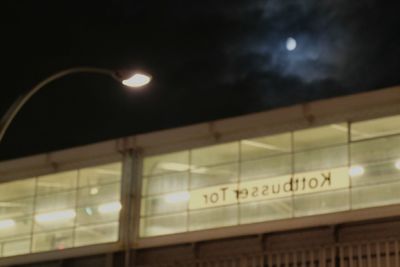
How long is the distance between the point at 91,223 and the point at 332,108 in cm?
903

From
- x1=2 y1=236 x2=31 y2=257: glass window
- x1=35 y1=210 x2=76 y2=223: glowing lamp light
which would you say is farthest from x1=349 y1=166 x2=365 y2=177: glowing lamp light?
x1=2 y1=236 x2=31 y2=257: glass window

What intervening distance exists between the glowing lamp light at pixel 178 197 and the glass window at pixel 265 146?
2.17 metres

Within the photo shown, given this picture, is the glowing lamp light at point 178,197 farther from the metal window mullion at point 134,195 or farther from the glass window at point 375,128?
the glass window at point 375,128

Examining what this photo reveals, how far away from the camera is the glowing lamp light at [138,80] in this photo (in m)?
18.1

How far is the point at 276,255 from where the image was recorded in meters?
25.1

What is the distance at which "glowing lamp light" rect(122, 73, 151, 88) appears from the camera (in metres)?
18.1

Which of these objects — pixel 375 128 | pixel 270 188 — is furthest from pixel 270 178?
pixel 375 128

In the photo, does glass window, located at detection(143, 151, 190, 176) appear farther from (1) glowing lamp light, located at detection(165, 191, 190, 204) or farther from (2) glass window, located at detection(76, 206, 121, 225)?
(2) glass window, located at detection(76, 206, 121, 225)

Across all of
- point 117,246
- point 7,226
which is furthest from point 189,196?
point 7,226

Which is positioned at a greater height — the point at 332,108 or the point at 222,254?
the point at 332,108

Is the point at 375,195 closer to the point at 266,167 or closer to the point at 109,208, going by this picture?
the point at 266,167

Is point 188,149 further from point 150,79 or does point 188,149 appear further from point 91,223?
point 150,79

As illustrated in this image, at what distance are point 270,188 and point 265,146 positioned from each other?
4.38 feet

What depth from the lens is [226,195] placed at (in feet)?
88.1
